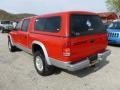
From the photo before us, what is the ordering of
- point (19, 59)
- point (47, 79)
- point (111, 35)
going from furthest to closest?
point (111, 35) < point (19, 59) < point (47, 79)

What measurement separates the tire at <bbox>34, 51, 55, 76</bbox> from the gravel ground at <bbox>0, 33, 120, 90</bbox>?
14 cm

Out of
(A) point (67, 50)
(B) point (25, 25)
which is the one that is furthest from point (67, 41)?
(B) point (25, 25)

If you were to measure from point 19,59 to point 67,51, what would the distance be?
413 centimetres

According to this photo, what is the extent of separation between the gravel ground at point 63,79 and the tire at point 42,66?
→ 0.45 feet

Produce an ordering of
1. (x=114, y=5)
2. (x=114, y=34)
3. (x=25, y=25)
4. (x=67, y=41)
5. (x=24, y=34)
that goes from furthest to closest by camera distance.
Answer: (x=114, y=5) → (x=114, y=34) → (x=25, y=25) → (x=24, y=34) → (x=67, y=41)

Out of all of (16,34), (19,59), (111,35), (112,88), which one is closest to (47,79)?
(112,88)

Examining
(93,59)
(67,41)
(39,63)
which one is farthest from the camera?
(39,63)

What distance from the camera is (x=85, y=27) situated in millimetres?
5777

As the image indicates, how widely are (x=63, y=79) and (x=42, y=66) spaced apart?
0.80m

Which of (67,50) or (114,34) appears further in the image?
(114,34)

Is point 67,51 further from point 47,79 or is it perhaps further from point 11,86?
point 11,86

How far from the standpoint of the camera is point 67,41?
204 inches

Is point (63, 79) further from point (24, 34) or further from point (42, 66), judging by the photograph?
point (24, 34)

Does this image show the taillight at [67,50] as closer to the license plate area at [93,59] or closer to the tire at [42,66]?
the license plate area at [93,59]
